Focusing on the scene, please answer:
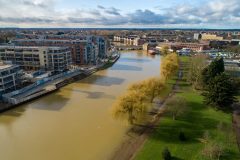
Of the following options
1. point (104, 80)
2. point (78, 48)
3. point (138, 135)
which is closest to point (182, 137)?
point (138, 135)

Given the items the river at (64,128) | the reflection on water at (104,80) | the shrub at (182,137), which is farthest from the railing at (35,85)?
the shrub at (182,137)

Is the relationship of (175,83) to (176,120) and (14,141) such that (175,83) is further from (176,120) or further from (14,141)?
(14,141)

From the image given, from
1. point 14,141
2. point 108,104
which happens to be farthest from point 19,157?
point 108,104

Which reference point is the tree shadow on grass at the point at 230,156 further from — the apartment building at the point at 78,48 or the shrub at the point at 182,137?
the apartment building at the point at 78,48

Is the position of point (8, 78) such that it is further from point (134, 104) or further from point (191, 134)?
point (191, 134)

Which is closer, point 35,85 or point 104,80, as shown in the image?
point 35,85

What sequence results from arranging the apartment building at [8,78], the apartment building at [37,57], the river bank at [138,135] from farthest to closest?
the apartment building at [37,57]
the apartment building at [8,78]
the river bank at [138,135]
